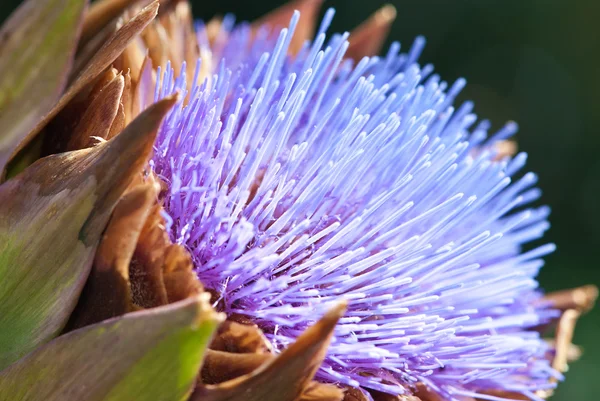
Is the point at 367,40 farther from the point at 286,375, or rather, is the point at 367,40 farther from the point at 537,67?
the point at 537,67

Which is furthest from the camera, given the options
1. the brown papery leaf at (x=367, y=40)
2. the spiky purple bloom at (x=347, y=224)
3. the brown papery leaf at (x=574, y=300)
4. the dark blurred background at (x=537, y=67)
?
the dark blurred background at (x=537, y=67)

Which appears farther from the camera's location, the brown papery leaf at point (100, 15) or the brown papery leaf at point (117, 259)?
the brown papery leaf at point (100, 15)

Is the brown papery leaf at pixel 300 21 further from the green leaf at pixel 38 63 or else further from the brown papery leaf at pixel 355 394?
the brown papery leaf at pixel 355 394

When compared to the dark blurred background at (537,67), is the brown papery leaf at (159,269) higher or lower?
lower

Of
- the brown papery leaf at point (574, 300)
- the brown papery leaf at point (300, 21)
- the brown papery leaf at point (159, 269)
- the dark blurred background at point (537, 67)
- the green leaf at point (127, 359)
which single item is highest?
the dark blurred background at point (537, 67)

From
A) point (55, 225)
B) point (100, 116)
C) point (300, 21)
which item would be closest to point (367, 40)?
point (300, 21)

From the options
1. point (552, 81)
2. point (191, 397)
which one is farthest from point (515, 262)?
point (552, 81)

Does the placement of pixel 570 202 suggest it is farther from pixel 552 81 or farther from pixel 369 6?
pixel 369 6

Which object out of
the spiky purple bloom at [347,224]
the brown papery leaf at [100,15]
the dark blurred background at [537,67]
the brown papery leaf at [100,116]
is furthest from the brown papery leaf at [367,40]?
the dark blurred background at [537,67]
